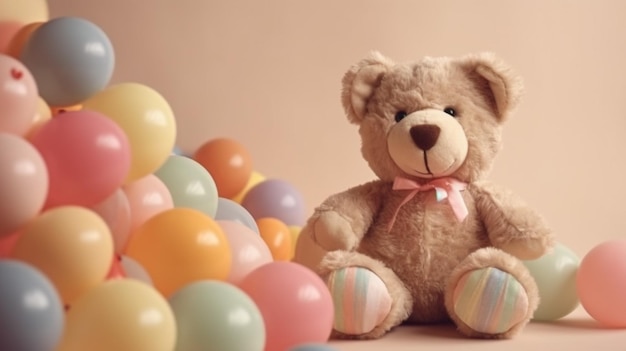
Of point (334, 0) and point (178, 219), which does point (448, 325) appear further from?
point (334, 0)

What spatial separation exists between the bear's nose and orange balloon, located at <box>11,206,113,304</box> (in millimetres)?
617

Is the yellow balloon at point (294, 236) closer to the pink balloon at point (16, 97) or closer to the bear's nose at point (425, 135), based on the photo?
the bear's nose at point (425, 135)

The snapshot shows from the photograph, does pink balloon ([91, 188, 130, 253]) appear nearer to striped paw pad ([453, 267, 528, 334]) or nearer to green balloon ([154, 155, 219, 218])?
green balloon ([154, 155, 219, 218])

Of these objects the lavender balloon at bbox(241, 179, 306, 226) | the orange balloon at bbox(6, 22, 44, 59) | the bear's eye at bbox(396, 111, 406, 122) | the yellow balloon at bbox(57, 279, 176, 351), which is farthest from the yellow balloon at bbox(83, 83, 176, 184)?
the lavender balloon at bbox(241, 179, 306, 226)

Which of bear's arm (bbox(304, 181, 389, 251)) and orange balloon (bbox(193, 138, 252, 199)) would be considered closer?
bear's arm (bbox(304, 181, 389, 251))

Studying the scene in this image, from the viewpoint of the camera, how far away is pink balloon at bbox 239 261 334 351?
110 cm

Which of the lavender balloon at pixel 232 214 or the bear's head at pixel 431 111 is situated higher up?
the bear's head at pixel 431 111

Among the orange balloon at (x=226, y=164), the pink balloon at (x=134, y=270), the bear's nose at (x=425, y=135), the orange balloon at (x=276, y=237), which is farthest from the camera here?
the orange balloon at (x=226, y=164)

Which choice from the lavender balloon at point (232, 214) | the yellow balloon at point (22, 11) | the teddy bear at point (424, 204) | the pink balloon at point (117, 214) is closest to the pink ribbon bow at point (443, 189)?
the teddy bear at point (424, 204)

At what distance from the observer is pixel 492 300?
134 cm

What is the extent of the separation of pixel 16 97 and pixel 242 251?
14.4 inches

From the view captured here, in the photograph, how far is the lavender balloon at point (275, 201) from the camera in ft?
6.19

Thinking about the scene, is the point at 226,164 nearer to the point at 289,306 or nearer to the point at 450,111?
the point at 450,111

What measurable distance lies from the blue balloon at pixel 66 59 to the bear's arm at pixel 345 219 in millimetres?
490
